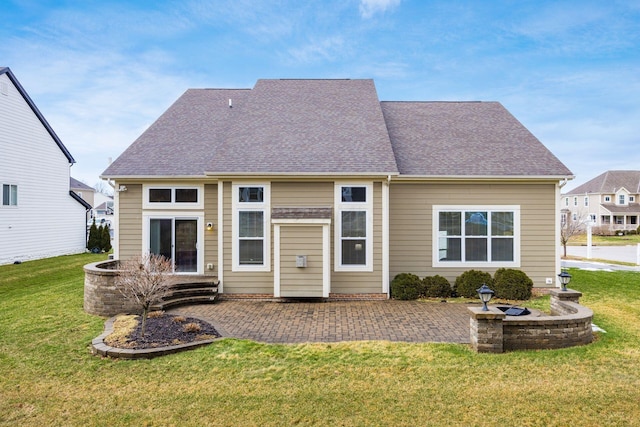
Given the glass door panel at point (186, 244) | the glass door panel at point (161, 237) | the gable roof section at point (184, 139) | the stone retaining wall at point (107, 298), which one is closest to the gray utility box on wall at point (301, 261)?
the glass door panel at point (186, 244)

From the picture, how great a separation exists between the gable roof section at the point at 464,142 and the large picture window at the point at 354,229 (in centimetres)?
170

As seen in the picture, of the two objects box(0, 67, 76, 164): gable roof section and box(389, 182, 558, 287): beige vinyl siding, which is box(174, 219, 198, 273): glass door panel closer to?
box(389, 182, 558, 287): beige vinyl siding

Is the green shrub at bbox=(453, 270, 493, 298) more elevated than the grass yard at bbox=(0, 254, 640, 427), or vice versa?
the green shrub at bbox=(453, 270, 493, 298)

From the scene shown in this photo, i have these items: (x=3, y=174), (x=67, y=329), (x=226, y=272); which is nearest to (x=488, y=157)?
(x=226, y=272)

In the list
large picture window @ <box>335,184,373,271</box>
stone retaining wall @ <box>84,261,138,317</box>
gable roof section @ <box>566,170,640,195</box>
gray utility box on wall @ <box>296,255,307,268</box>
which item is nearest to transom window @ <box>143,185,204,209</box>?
stone retaining wall @ <box>84,261,138,317</box>

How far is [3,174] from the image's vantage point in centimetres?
1748

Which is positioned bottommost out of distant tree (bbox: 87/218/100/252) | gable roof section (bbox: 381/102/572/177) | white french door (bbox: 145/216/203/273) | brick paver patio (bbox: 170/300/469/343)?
brick paver patio (bbox: 170/300/469/343)

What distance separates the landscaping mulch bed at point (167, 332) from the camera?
6.54 metres

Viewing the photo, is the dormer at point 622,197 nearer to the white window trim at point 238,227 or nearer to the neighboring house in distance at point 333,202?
the neighboring house in distance at point 333,202

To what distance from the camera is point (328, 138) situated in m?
11.8

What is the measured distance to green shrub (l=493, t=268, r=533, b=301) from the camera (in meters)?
10.5

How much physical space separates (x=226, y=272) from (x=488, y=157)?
9181 mm

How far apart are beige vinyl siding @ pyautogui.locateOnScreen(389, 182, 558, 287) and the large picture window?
3.72 feet

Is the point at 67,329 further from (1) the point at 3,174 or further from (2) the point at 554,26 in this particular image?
(2) the point at 554,26
